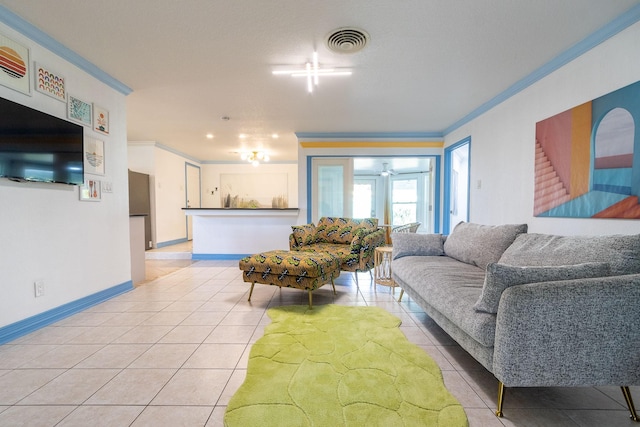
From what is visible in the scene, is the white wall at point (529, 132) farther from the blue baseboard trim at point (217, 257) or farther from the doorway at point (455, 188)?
the blue baseboard trim at point (217, 257)

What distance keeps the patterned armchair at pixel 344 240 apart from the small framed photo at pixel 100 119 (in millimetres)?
2412

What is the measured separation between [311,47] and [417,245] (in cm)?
223

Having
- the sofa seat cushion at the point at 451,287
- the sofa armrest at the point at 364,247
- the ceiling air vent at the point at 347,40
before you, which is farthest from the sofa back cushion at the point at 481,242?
the ceiling air vent at the point at 347,40

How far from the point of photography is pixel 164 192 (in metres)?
5.98

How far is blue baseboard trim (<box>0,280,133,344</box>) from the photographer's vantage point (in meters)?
1.95

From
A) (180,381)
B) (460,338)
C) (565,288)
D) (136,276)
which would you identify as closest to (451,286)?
(460,338)

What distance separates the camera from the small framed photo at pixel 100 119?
269cm

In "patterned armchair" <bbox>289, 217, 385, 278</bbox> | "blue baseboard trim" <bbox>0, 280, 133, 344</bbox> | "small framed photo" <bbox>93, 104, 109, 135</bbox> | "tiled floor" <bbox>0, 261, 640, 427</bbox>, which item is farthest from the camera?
"patterned armchair" <bbox>289, 217, 385, 278</bbox>

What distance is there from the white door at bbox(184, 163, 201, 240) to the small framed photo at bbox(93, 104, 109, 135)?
4.24 meters

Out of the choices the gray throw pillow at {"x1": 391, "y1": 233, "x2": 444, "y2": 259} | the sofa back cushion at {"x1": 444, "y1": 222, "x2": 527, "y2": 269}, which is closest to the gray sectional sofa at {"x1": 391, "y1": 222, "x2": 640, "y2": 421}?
the sofa back cushion at {"x1": 444, "y1": 222, "x2": 527, "y2": 269}

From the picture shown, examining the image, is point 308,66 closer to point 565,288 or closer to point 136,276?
point 565,288

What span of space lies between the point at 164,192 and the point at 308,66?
4.98 metres

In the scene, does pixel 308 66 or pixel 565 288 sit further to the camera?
pixel 308 66

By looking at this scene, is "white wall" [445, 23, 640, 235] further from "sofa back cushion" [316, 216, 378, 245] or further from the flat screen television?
the flat screen television
